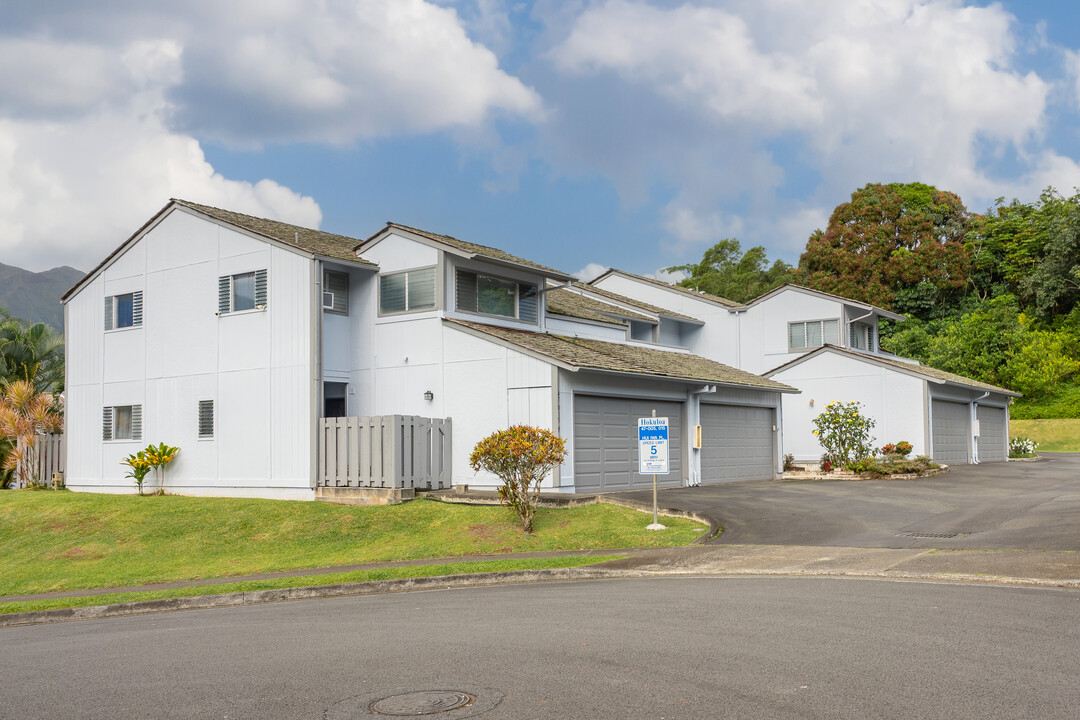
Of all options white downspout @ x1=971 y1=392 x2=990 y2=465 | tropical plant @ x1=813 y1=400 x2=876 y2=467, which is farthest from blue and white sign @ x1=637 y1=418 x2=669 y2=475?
white downspout @ x1=971 y1=392 x2=990 y2=465

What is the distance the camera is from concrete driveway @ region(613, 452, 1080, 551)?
1497cm

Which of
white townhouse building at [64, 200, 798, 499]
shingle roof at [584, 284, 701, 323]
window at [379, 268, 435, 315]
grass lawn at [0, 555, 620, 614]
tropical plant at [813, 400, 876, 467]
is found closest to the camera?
grass lawn at [0, 555, 620, 614]

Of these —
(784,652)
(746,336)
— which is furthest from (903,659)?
(746,336)

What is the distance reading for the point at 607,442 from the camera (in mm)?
22672

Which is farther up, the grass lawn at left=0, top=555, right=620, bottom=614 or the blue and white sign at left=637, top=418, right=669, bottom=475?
the blue and white sign at left=637, top=418, right=669, bottom=475

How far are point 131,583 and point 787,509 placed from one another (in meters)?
12.6

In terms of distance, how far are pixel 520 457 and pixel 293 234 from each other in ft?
39.2

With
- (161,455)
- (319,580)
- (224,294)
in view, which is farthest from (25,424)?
(319,580)

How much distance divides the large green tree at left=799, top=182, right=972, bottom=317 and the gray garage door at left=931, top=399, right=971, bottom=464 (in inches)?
846

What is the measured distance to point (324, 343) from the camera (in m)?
24.1

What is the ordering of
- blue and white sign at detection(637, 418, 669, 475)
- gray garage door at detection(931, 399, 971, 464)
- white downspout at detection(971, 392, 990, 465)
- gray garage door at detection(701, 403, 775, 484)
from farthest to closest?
1. white downspout at detection(971, 392, 990, 465)
2. gray garage door at detection(931, 399, 971, 464)
3. gray garage door at detection(701, 403, 775, 484)
4. blue and white sign at detection(637, 418, 669, 475)

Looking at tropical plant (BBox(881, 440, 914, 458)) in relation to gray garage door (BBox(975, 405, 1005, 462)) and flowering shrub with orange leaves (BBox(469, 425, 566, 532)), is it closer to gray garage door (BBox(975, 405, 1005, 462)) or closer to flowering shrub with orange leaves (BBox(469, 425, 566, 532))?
gray garage door (BBox(975, 405, 1005, 462))

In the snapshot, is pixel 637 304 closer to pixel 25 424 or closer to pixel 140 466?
pixel 140 466

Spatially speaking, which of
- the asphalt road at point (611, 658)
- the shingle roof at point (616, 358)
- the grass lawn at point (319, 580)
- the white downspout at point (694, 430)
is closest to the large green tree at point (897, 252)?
the shingle roof at point (616, 358)
